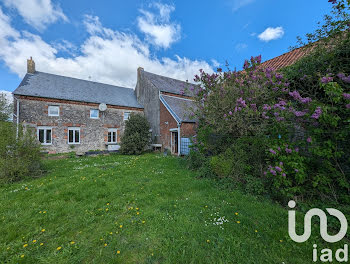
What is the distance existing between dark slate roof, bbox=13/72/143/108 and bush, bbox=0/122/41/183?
30.2 feet

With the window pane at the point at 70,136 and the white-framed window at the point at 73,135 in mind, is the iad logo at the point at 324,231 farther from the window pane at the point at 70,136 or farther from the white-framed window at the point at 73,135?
the window pane at the point at 70,136

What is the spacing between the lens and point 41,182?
5.21 m

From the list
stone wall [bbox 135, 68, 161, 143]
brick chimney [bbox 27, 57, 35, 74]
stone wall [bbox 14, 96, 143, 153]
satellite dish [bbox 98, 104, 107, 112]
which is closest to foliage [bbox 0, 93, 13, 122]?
brick chimney [bbox 27, 57, 35, 74]

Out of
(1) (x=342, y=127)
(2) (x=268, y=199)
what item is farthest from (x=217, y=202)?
(1) (x=342, y=127)

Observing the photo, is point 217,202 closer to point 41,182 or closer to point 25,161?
point 41,182

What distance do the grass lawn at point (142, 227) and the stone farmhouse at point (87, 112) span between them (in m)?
6.78

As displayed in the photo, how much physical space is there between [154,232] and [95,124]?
49.0 ft

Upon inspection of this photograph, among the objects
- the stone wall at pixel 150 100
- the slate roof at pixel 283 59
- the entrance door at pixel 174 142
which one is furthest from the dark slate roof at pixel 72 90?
the slate roof at pixel 283 59

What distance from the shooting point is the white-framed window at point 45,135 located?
1245 centimetres

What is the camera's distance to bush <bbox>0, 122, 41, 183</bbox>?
5230mm

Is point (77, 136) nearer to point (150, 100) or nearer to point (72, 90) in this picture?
point (72, 90)

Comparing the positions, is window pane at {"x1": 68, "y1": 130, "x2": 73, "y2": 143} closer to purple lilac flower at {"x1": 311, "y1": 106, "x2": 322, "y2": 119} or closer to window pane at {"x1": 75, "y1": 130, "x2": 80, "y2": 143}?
window pane at {"x1": 75, "y1": 130, "x2": 80, "y2": 143}

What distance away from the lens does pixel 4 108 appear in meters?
21.2

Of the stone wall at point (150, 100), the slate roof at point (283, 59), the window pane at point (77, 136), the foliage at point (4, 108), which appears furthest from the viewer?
the foliage at point (4, 108)
